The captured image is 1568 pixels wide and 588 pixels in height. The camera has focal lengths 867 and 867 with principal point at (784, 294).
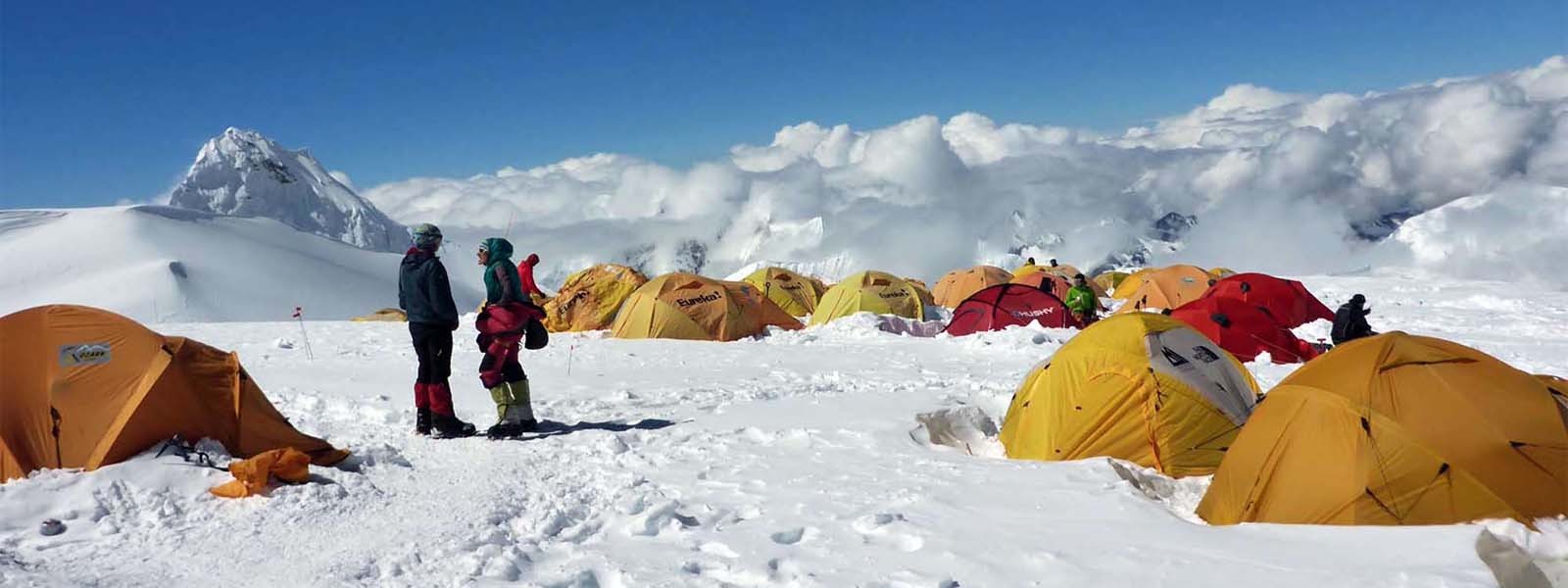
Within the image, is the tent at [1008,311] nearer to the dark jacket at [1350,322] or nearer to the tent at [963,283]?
the dark jacket at [1350,322]

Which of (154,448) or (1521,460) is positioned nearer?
(1521,460)

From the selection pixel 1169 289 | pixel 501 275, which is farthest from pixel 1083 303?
pixel 501 275

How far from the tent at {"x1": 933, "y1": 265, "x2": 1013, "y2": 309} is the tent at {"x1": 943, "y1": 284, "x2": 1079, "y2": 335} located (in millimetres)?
10019

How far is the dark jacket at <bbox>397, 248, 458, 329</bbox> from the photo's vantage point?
8.41 m

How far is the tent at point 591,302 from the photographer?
80.2 feet

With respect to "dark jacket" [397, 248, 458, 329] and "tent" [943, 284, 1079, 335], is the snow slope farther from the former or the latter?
"dark jacket" [397, 248, 458, 329]

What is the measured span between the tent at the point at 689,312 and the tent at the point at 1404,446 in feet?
48.9

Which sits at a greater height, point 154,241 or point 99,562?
point 154,241

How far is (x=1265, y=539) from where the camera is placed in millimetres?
5152

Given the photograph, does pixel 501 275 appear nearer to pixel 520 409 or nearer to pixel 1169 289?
pixel 520 409

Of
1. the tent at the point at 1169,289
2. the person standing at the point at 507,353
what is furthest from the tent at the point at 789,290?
the person standing at the point at 507,353

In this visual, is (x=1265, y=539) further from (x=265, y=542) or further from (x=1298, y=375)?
(x=265, y=542)

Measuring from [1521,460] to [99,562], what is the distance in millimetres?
8448

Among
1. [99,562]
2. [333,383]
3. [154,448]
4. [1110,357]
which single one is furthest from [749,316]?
[99,562]
